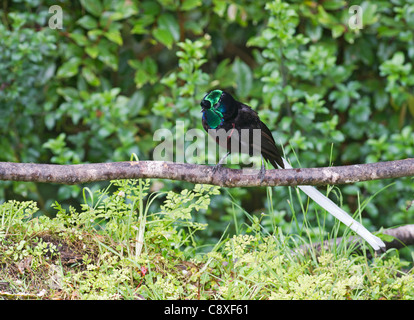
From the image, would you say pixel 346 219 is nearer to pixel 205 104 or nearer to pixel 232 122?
pixel 232 122

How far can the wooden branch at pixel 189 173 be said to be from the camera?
223 cm

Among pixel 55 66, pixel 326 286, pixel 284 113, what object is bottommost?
pixel 326 286

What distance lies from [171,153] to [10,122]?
127 centimetres

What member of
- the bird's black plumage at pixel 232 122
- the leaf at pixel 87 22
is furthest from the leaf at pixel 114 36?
the bird's black plumage at pixel 232 122

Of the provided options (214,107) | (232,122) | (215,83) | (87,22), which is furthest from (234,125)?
(87,22)

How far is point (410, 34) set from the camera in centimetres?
355

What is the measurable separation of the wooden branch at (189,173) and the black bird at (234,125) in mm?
84

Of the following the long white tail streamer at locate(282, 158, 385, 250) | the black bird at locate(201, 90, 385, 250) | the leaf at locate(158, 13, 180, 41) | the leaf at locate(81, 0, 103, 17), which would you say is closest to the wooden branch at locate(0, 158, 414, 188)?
the black bird at locate(201, 90, 385, 250)

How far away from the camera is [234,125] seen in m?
2.39

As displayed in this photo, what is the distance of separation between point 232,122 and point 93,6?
181 centimetres

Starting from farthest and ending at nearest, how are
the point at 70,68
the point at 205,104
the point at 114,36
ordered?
1. the point at 70,68
2. the point at 114,36
3. the point at 205,104
